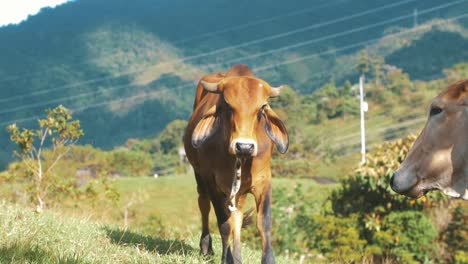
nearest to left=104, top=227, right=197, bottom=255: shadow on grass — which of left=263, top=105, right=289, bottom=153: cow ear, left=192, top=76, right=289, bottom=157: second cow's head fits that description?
left=192, top=76, right=289, bottom=157: second cow's head

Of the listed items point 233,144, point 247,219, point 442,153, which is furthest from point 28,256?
point 247,219

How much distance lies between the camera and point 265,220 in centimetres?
615

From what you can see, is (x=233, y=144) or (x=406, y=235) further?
(x=406, y=235)

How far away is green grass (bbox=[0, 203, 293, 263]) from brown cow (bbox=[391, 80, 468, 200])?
187cm

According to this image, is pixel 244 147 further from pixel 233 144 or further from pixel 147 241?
pixel 147 241

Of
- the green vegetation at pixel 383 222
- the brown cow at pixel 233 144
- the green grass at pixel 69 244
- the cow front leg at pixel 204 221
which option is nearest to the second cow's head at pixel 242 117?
the brown cow at pixel 233 144

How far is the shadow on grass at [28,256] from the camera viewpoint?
4.54m

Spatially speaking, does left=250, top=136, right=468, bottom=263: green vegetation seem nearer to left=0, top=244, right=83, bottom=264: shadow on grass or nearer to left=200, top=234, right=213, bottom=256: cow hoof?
left=200, top=234, right=213, bottom=256: cow hoof

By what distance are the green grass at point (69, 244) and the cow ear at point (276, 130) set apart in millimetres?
1159

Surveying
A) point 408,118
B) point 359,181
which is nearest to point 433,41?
point 408,118

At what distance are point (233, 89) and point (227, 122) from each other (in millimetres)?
273

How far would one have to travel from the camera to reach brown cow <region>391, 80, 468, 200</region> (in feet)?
13.4

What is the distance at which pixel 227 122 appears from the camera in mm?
5949

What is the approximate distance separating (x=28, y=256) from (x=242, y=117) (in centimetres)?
192
